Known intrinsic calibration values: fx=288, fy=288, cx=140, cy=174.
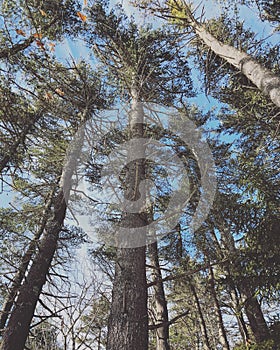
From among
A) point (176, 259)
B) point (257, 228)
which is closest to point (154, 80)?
point (257, 228)

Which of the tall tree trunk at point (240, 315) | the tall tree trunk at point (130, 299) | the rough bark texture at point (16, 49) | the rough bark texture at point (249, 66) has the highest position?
the rough bark texture at point (16, 49)

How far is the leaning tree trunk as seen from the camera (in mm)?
4559

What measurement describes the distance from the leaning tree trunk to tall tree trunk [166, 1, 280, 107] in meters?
4.39

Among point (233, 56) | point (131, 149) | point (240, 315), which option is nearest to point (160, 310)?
point (240, 315)

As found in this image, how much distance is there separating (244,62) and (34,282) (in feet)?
18.2

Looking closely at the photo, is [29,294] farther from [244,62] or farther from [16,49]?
[244,62]

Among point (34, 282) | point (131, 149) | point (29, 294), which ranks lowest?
point (29, 294)

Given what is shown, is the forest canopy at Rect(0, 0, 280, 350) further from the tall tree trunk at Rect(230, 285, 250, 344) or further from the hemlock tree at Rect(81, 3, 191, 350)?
the tall tree trunk at Rect(230, 285, 250, 344)

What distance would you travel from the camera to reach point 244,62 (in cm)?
530

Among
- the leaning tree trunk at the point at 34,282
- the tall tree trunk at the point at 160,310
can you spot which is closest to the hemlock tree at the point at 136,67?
the leaning tree trunk at the point at 34,282

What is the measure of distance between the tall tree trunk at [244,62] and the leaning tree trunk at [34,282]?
4395 millimetres

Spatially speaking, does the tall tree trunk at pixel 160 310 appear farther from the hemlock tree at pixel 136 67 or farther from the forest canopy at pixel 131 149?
the hemlock tree at pixel 136 67

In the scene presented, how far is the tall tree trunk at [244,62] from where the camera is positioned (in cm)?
444

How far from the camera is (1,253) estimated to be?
17.1ft
